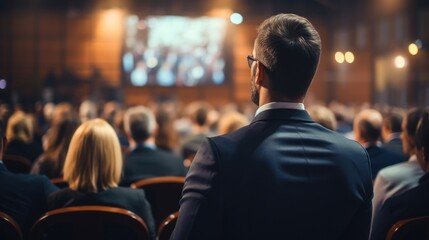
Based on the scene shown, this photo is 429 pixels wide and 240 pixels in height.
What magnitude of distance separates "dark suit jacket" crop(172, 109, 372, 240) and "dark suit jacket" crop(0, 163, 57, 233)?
1.59 meters

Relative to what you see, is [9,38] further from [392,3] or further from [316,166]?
[316,166]

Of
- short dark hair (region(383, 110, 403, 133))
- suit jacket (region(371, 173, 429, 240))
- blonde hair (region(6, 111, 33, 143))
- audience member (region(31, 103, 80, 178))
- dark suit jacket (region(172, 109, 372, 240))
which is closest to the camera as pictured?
dark suit jacket (region(172, 109, 372, 240))

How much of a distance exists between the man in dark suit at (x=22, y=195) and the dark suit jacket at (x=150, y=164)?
1.51 m

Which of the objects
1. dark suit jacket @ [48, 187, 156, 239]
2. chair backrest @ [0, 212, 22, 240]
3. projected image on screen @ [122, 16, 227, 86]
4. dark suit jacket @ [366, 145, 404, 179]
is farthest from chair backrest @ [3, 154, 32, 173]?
projected image on screen @ [122, 16, 227, 86]

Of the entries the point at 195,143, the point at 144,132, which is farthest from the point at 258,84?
the point at 195,143

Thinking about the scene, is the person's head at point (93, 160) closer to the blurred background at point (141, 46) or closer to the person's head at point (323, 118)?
the person's head at point (323, 118)

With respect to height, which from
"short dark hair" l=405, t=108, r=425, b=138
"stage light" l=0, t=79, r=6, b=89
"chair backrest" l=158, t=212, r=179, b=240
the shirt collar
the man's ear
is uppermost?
the man's ear

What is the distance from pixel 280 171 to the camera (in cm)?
158

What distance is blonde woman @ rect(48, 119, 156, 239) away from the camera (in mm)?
2965

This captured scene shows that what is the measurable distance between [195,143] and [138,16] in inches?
462

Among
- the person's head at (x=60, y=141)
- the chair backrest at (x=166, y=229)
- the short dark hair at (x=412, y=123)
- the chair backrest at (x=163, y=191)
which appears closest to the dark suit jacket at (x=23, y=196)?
the chair backrest at (x=163, y=191)

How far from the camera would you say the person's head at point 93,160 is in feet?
9.89

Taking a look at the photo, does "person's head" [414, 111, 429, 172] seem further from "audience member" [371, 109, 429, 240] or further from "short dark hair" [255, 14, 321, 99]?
"short dark hair" [255, 14, 321, 99]

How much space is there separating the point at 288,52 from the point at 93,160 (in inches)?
67.7
